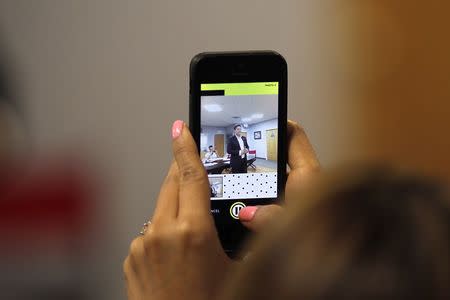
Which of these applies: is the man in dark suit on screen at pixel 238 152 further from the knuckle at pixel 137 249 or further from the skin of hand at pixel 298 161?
the knuckle at pixel 137 249

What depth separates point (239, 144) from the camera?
0.73 meters

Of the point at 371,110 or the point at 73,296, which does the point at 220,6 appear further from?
the point at 73,296

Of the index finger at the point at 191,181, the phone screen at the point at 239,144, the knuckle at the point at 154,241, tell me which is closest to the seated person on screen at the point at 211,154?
the phone screen at the point at 239,144

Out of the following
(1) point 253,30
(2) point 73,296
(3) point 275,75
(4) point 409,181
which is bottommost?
(2) point 73,296

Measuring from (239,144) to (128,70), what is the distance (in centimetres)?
41


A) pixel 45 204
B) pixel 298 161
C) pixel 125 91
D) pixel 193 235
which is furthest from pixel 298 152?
pixel 45 204

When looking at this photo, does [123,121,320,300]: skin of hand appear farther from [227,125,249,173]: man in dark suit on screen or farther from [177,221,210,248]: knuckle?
[227,125,249,173]: man in dark suit on screen

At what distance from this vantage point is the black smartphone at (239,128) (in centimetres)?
70

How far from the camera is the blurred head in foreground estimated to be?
207 mm

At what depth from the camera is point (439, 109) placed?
1101mm

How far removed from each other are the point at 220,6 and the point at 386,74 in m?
0.32

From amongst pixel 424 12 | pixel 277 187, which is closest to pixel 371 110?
pixel 424 12

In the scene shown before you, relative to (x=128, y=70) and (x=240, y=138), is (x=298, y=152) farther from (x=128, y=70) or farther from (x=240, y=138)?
(x=128, y=70)

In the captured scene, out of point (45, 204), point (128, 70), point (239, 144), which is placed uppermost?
point (128, 70)
